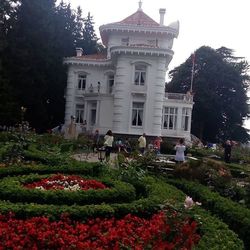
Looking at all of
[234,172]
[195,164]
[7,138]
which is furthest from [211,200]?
[7,138]

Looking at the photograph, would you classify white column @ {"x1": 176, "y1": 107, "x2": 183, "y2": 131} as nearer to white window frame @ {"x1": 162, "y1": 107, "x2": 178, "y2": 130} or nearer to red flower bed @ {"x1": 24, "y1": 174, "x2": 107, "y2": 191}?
white window frame @ {"x1": 162, "y1": 107, "x2": 178, "y2": 130}

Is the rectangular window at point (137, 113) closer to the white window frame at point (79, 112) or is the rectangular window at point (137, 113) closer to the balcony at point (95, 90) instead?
the balcony at point (95, 90)

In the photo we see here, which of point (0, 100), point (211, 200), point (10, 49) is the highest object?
point (10, 49)

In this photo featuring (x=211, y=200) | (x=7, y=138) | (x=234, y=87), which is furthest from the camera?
(x=234, y=87)

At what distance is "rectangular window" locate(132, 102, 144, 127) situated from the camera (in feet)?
121

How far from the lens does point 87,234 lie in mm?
6980

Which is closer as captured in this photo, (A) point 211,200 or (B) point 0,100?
(A) point 211,200

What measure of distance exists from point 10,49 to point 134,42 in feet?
35.5

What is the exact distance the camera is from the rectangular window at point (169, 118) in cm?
4025

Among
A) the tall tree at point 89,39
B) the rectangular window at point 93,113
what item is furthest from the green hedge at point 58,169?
the tall tree at point 89,39

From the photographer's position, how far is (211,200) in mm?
10766

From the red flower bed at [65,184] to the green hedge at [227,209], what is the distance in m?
2.62

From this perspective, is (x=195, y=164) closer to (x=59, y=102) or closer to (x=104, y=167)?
(x=104, y=167)

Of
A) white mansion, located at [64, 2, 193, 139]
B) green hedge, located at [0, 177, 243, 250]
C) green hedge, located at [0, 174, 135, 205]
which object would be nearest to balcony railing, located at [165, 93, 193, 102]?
white mansion, located at [64, 2, 193, 139]
